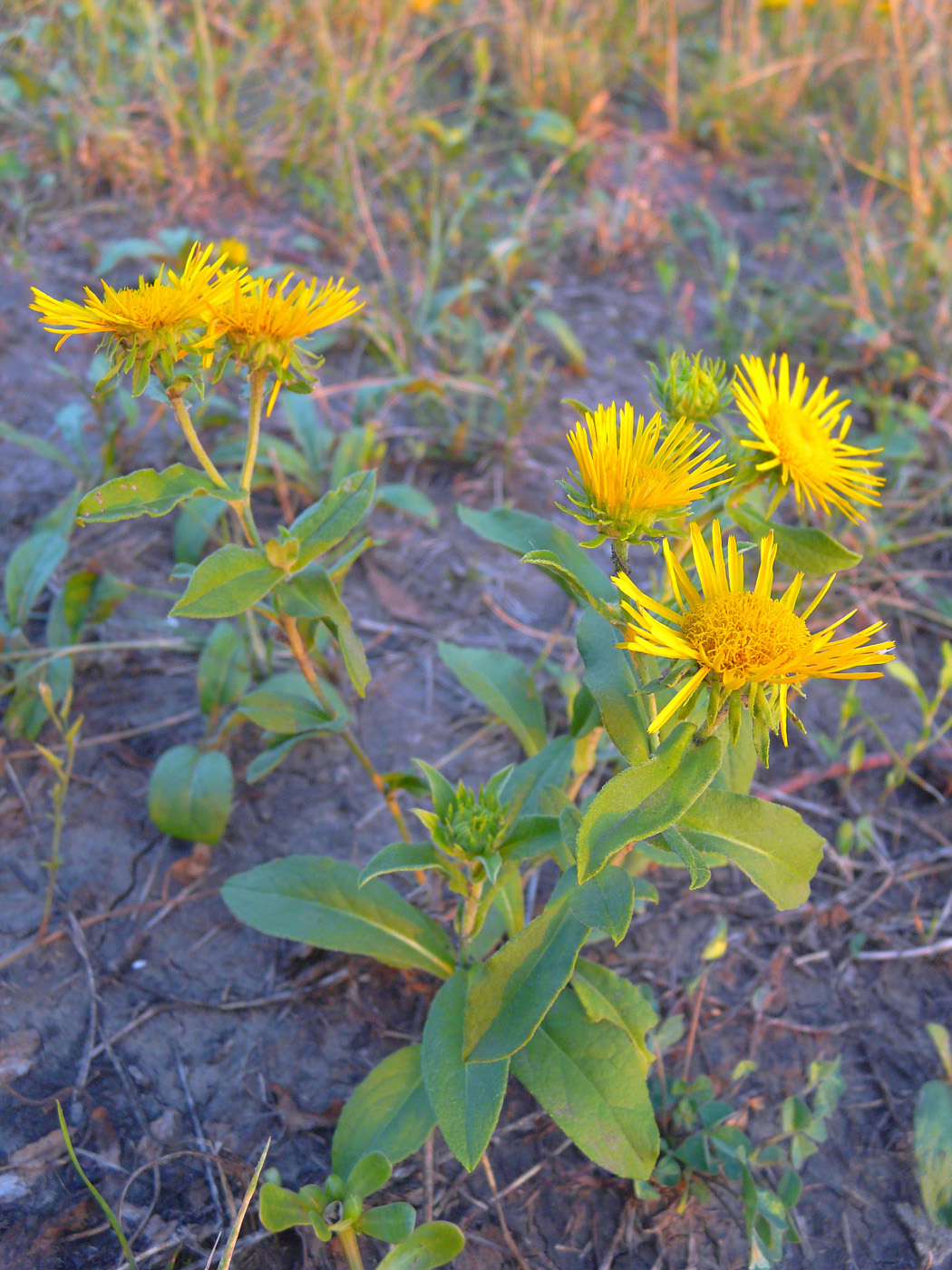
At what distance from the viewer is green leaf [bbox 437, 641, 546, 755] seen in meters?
1.72

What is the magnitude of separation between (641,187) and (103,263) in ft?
7.49

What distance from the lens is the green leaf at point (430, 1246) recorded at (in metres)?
1.28

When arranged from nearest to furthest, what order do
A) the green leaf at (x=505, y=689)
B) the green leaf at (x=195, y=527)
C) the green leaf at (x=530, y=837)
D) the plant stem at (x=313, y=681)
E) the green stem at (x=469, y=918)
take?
the green leaf at (x=530, y=837) < the green stem at (x=469, y=918) < the plant stem at (x=313, y=681) < the green leaf at (x=505, y=689) < the green leaf at (x=195, y=527)

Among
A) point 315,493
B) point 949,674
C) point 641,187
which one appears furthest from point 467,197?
point 949,674

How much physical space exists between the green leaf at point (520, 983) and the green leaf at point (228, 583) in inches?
25.0

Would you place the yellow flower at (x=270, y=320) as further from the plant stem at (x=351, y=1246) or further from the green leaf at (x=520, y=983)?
the plant stem at (x=351, y=1246)

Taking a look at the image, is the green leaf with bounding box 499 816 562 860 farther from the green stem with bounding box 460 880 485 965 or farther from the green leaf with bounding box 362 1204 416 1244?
the green leaf with bounding box 362 1204 416 1244

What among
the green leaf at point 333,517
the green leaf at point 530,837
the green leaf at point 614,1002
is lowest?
the green leaf at point 614,1002

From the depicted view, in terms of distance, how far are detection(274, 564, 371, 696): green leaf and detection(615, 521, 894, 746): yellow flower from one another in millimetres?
452

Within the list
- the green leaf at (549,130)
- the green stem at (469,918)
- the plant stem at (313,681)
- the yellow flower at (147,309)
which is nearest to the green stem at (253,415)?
the yellow flower at (147,309)

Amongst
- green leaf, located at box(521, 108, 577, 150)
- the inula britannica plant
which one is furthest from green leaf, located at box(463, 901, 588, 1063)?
green leaf, located at box(521, 108, 577, 150)

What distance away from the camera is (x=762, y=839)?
1227 millimetres

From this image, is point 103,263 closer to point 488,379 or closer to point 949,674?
point 488,379

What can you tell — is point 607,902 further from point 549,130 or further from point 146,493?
point 549,130
